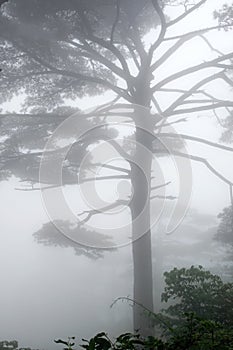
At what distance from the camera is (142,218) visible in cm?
788

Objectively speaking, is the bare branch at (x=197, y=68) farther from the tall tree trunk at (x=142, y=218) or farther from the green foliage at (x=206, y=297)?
the green foliage at (x=206, y=297)

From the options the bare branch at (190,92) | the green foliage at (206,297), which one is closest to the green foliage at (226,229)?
the bare branch at (190,92)

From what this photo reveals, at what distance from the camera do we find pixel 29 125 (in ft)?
30.5

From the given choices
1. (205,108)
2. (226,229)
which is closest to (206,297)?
(205,108)

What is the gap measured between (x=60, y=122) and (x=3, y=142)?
1.73 metres

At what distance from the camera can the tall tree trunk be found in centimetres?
747

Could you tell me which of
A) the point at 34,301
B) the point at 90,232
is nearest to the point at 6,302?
the point at 34,301

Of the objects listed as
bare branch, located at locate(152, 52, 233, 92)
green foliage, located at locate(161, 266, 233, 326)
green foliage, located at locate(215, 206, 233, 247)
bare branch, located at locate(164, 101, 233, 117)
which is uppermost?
bare branch, located at locate(152, 52, 233, 92)

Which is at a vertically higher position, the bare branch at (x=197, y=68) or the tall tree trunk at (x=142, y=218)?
the bare branch at (x=197, y=68)

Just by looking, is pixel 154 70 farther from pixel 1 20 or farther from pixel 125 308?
pixel 125 308

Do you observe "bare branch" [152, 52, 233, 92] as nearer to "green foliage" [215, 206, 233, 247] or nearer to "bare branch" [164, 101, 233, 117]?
"bare branch" [164, 101, 233, 117]

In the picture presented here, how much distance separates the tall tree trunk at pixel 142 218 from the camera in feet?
24.5

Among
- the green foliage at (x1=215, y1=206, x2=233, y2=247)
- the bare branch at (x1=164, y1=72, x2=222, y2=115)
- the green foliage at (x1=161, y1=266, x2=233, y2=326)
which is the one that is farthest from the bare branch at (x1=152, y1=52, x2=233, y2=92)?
the green foliage at (x1=215, y1=206, x2=233, y2=247)

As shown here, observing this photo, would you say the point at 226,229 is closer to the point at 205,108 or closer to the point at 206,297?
the point at 205,108
